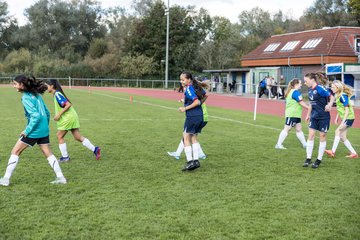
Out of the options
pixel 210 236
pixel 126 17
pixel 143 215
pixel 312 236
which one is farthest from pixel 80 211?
pixel 126 17

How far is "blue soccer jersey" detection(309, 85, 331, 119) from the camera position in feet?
28.6

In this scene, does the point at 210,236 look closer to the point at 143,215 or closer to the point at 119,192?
the point at 143,215

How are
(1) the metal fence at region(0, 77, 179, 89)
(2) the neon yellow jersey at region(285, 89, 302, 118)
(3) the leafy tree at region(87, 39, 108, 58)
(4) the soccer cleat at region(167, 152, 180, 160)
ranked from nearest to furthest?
1. (4) the soccer cleat at region(167, 152, 180, 160)
2. (2) the neon yellow jersey at region(285, 89, 302, 118)
3. (1) the metal fence at region(0, 77, 179, 89)
4. (3) the leafy tree at region(87, 39, 108, 58)

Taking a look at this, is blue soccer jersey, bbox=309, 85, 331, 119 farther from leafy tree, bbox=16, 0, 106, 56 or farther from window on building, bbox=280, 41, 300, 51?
leafy tree, bbox=16, 0, 106, 56

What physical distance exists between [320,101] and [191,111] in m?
2.46

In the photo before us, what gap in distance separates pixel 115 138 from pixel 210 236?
8.01 metres

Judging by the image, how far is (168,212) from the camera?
19.1 ft

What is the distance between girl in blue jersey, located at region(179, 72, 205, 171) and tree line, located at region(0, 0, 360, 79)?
49179mm

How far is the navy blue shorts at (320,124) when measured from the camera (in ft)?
28.6

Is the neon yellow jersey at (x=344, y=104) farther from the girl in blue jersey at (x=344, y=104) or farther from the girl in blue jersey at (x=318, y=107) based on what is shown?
the girl in blue jersey at (x=318, y=107)

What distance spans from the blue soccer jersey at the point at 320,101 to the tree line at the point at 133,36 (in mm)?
47805

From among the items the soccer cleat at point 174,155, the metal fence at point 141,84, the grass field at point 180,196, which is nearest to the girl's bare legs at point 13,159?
the grass field at point 180,196

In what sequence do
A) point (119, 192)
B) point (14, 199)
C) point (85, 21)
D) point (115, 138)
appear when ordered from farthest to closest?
1. point (85, 21)
2. point (115, 138)
3. point (119, 192)
4. point (14, 199)

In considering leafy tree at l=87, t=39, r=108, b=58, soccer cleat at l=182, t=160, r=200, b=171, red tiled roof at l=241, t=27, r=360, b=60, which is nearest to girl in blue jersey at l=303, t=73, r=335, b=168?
soccer cleat at l=182, t=160, r=200, b=171
